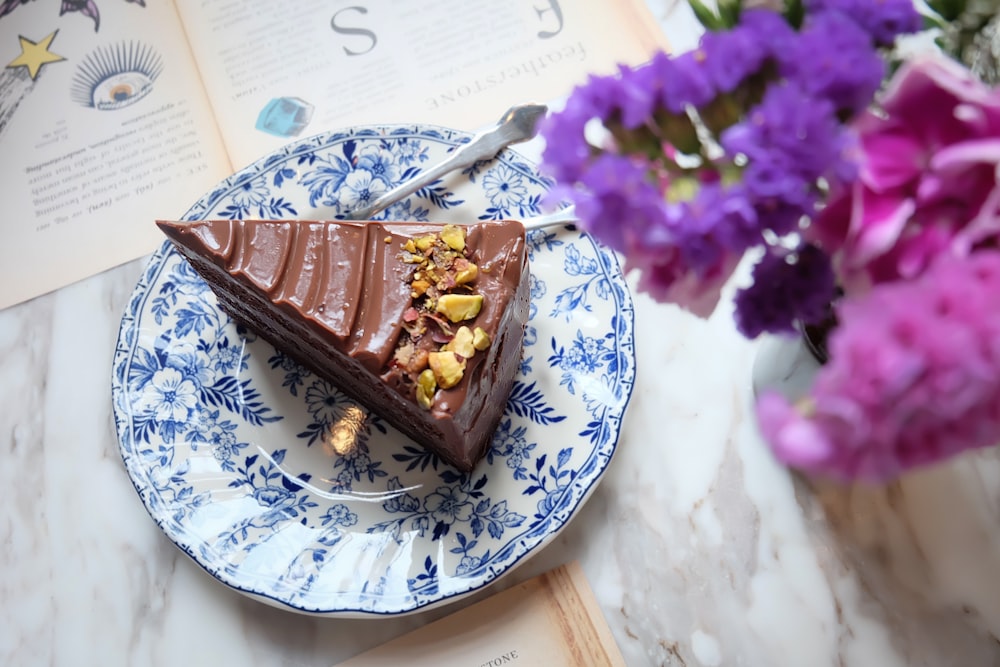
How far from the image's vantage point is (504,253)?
0.97 m

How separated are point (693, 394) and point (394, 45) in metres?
0.85

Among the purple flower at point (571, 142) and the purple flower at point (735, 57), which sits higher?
the purple flower at point (735, 57)

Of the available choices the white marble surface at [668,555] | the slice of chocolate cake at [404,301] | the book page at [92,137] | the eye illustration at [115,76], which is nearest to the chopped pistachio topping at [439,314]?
the slice of chocolate cake at [404,301]

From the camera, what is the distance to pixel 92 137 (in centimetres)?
133

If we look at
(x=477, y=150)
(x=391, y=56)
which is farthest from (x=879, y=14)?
(x=391, y=56)

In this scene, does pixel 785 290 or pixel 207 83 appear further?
pixel 207 83

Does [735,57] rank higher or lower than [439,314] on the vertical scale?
higher

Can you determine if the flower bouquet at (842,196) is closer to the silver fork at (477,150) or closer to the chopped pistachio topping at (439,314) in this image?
the chopped pistachio topping at (439,314)

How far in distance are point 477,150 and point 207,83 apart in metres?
0.56

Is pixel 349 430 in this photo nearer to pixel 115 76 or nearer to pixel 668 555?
pixel 668 555

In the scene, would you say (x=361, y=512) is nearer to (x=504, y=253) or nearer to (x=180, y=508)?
(x=180, y=508)

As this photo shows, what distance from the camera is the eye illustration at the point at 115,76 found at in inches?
52.9

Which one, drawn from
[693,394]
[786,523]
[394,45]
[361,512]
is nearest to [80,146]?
[394,45]

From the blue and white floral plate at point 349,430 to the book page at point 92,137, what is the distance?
7.4 inches
